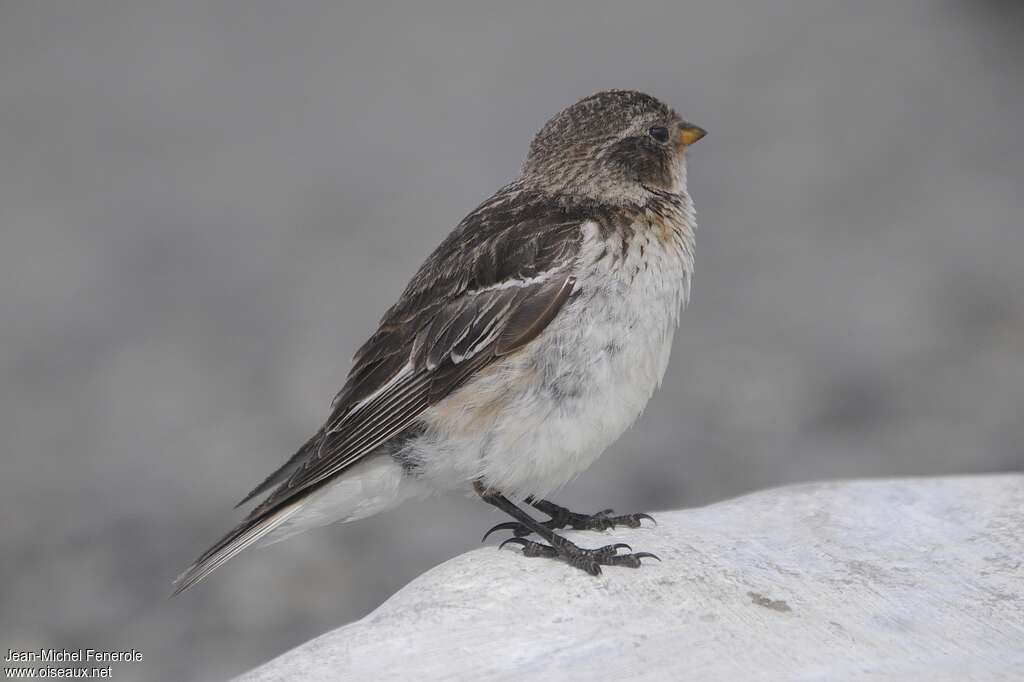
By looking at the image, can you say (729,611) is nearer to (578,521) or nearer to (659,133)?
(578,521)

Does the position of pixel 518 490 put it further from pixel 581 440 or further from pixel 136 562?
pixel 136 562

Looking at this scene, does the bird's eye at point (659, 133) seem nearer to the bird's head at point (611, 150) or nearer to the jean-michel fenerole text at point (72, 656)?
the bird's head at point (611, 150)

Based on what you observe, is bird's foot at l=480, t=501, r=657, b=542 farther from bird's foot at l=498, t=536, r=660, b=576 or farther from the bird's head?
the bird's head

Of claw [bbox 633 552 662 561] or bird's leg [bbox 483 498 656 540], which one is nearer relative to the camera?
claw [bbox 633 552 662 561]

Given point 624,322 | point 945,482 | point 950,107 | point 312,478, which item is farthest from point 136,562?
point 950,107

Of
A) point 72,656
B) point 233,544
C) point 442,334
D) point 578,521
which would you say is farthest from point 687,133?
point 72,656

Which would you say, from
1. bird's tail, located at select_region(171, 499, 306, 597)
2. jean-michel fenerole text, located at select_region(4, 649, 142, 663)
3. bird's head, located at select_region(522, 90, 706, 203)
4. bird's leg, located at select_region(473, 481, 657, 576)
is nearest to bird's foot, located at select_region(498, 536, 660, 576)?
bird's leg, located at select_region(473, 481, 657, 576)

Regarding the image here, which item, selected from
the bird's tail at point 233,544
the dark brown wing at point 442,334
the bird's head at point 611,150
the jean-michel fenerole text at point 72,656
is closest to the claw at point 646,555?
the dark brown wing at point 442,334
